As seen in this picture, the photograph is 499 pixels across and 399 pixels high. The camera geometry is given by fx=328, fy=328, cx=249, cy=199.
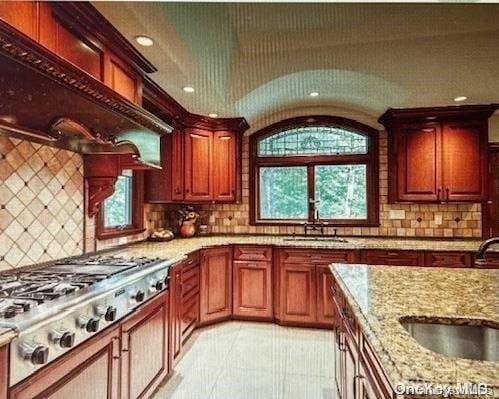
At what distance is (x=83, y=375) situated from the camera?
1.36 meters

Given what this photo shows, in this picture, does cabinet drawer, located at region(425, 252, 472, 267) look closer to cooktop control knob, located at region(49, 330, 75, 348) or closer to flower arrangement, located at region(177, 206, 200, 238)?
flower arrangement, located at region(177, 206, 200, 238)

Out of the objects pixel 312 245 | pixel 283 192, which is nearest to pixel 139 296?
pixel 312 245

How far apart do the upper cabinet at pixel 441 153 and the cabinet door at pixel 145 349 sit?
2854 mm

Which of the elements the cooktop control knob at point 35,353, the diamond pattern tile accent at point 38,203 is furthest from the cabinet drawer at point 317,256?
the cooktop control knob at point 35,353

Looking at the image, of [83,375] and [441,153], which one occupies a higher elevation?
[441,153]

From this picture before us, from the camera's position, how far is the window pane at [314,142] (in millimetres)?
4145

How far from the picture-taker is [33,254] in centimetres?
202

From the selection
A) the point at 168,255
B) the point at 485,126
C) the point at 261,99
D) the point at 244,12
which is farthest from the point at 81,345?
the point at 485,126

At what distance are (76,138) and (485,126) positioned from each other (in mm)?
3896

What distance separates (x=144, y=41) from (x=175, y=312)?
1898mm

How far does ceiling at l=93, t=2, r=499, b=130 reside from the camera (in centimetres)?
198

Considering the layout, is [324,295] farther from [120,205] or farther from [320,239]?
[120,205]

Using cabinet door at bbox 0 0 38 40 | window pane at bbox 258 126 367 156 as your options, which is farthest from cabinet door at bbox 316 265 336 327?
cabinet door at bbox 0 0 38 40

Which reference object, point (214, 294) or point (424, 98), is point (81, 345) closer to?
point (214, 294)
